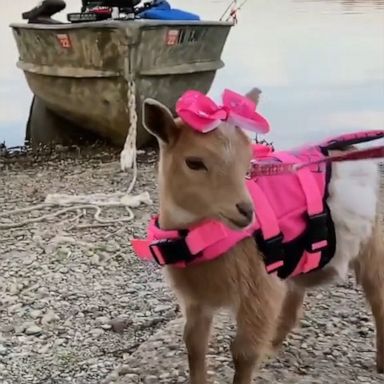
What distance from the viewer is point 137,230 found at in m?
7.24

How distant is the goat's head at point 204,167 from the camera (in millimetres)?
3115

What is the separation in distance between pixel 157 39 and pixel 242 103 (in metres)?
7.58

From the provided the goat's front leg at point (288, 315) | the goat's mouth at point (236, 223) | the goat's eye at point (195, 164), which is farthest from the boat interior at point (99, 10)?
the goat's mouth at point (236, 223)

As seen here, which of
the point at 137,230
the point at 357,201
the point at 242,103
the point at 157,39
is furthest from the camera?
the point at 157,39

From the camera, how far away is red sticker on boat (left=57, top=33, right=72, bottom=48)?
1093 cm

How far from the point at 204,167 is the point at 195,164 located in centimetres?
4

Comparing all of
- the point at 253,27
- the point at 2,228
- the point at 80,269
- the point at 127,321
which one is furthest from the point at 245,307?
the point at 253,27

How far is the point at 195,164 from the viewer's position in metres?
3.17

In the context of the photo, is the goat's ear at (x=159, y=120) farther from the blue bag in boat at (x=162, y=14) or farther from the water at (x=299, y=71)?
the water at (x=299, y=71)

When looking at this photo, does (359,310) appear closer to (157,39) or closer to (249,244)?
(249,244)

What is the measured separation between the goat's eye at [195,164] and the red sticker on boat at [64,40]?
319 inches

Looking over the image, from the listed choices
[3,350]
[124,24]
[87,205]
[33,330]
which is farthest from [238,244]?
[124,24]

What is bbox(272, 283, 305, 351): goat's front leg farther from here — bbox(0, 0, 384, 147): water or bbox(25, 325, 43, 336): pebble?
bbox(0, 0, 384, 147): water

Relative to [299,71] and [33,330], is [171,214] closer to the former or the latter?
[33,330]
